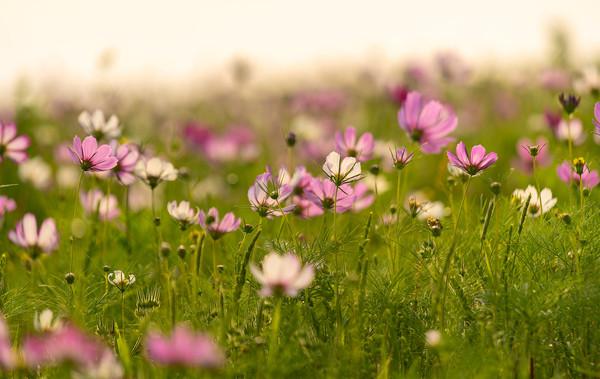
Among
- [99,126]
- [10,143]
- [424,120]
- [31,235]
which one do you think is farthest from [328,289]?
[10,143]

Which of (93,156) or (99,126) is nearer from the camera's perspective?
(93,156)

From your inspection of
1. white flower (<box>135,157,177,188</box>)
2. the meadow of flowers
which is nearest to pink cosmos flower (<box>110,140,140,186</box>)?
the meadow of flowers

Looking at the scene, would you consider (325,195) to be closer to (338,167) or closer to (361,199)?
(338,167)

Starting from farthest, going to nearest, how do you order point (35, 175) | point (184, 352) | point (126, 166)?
1. point (35, 175)
2. point (126, 166)
3. point (184, 352)

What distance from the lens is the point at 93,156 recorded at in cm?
153

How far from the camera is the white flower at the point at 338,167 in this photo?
1.48m

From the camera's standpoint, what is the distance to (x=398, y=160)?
1.55 metres

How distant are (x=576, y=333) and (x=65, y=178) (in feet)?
7.25

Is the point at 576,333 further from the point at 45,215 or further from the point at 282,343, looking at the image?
the point at 45,215

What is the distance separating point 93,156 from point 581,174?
965mm

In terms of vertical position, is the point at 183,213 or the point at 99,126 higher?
the point at 99,126

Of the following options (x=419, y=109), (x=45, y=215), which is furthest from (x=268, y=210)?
(x=45, y=215)

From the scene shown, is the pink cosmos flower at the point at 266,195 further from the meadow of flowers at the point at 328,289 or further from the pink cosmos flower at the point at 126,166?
the pink cosmos flower at the point at 126,166

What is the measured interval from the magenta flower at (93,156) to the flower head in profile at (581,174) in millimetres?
917
